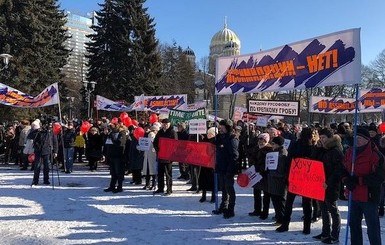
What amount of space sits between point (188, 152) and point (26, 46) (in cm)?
2836

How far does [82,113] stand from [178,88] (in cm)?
2204

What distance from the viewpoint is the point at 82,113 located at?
4553 centimetres

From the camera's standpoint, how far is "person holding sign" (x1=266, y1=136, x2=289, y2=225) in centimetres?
834

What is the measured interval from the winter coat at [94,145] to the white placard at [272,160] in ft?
34.3

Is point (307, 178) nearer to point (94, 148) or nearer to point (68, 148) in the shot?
point (68, 148)

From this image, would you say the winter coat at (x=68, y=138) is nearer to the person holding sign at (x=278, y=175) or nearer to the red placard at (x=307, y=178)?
the person holding sign at (x=278, y=175)

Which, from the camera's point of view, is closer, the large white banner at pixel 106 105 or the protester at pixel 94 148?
the protester at pixel 94 148

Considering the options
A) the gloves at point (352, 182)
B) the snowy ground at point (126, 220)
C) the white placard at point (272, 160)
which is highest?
the white placard at point (272, 160)

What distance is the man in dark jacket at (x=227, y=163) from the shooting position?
916 centimetres

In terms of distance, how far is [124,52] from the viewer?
146 feet

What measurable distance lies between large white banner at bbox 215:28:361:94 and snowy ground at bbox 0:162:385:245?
279cm

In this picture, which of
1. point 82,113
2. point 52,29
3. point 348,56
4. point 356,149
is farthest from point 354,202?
point 82,113

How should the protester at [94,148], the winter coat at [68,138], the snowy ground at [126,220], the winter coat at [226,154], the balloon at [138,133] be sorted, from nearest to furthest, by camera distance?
the snowy ground at [126,220]
the winter coat at [226,154]
the balloon at [138,133]
the winter coat at [68,138]
the protester at [94,148]

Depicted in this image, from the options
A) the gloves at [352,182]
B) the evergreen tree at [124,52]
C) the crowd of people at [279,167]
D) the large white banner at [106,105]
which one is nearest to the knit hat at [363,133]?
the crowd of people at [279,167]
